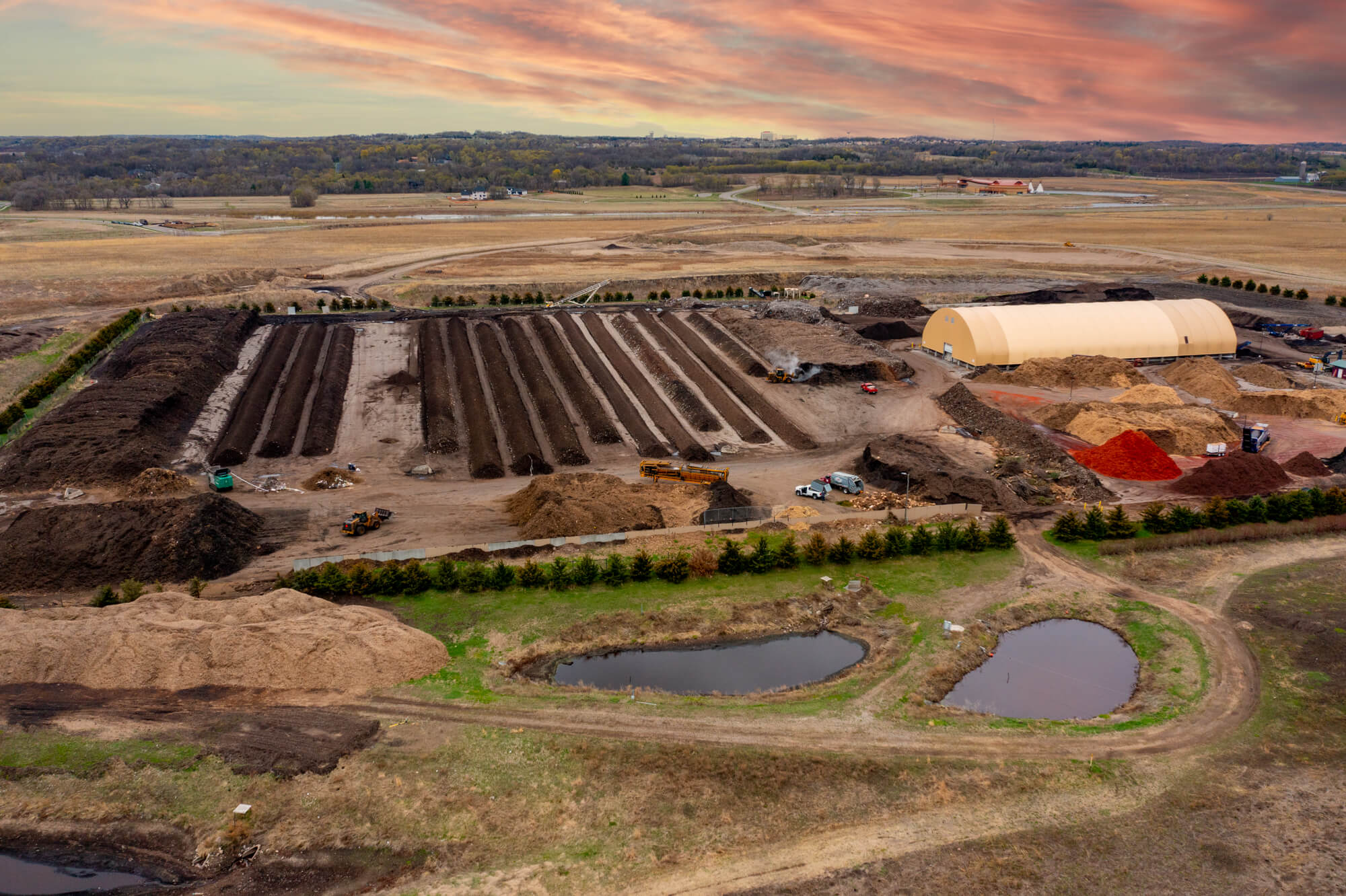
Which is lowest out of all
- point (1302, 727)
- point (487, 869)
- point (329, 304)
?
point (487, 869)

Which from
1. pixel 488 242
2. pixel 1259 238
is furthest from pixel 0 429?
pixel 1259 238

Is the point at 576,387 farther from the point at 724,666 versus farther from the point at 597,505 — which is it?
the point at 724,666

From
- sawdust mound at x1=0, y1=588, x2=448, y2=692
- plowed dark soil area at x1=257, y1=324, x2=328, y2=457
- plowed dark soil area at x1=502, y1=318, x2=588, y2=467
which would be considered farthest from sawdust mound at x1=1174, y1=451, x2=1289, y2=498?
plowed dark soil area at x1=257, y1=324, x2=328, y2=457

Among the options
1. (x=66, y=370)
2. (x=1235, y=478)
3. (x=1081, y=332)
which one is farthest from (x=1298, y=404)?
(x=66, y=370)

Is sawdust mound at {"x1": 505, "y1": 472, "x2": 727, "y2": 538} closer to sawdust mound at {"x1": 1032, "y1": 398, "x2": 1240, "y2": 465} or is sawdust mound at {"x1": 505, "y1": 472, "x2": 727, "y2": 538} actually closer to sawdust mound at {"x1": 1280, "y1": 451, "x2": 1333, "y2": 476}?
sawdust mound at {"x1": 1032, "y1": 398, "x2": 1240, "y2": 465}

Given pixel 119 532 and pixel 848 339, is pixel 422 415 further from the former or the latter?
pixel 848 339
